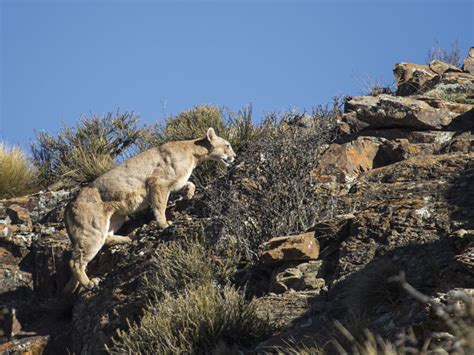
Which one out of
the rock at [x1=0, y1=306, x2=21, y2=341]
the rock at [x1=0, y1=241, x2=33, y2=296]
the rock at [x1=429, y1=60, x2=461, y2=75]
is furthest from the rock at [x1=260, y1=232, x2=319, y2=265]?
the rock at [x1=429, y1=60, x2=461, y2=75]

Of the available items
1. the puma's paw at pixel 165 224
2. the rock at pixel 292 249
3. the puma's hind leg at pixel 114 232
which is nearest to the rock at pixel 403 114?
the puma's paw at pixel 165 224

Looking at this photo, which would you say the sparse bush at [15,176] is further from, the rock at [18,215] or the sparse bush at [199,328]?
the sparse bush at [199,328]

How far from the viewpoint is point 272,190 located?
11242 mm

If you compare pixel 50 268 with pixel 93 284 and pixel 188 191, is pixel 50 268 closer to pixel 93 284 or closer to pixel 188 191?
pixel 93 284

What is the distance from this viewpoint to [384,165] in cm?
1208

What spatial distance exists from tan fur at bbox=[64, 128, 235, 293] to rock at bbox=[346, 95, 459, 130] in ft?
7.87

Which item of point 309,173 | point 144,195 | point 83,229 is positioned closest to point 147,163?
point 144,195

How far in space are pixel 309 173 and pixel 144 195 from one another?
98.9 inches

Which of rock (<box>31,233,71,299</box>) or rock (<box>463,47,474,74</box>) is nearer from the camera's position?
rock (<box>31,233,71,299</box>)

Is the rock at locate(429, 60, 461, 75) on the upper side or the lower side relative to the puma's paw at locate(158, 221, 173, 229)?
upper

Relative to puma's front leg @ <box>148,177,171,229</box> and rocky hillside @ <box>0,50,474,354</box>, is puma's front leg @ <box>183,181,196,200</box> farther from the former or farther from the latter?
puma's front leg @ <box>148,177,171,229</box>

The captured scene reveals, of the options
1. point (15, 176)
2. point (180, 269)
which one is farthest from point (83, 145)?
point (180, 269)

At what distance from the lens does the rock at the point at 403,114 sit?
1245cm

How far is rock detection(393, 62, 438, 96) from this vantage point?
14.9 metres
